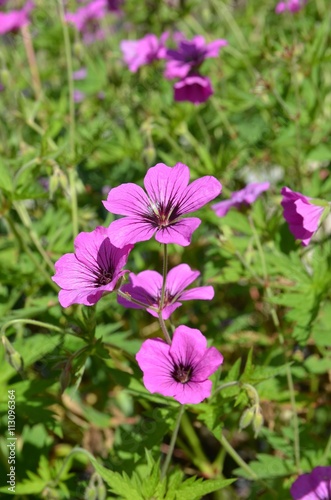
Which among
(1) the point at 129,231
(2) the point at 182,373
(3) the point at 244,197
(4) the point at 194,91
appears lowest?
(2) the point at 182,373

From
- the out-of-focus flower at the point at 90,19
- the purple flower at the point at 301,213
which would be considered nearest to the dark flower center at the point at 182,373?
the purple flower at the point at 301,213

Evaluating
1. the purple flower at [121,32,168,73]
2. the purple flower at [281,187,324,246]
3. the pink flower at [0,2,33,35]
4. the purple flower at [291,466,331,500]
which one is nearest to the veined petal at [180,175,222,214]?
the purple flower at [281,187,324,246]

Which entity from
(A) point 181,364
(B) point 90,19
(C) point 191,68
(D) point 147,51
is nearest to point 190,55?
(C) point 191,68

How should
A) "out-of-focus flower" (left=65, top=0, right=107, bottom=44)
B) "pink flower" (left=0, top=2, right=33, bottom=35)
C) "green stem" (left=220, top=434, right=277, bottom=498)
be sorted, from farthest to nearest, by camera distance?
"out-of-focus flower" (left=65, top=0, right=107, bottom=44), "pink flower" (left=0, top=2, right=33, bottom=35), "green stem" (left=220, top=434, right=277, bottom=498)

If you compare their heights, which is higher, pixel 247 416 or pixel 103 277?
pixel 103 277

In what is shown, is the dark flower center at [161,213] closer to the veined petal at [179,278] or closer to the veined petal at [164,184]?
the veined petal at [164,184]

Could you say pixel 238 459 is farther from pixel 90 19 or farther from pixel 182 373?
pixel 90 19

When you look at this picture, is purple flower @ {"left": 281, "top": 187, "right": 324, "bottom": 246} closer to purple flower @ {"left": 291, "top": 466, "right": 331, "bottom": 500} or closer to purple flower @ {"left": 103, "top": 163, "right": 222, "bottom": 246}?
purple flower @ {"left": 103, "top": 163, "right": 222, "bottom": 246}

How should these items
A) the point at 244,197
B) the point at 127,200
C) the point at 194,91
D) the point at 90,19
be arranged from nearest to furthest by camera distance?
the point at 127,200, the point at 244,197, the point at 194,91, the point at 90,19
